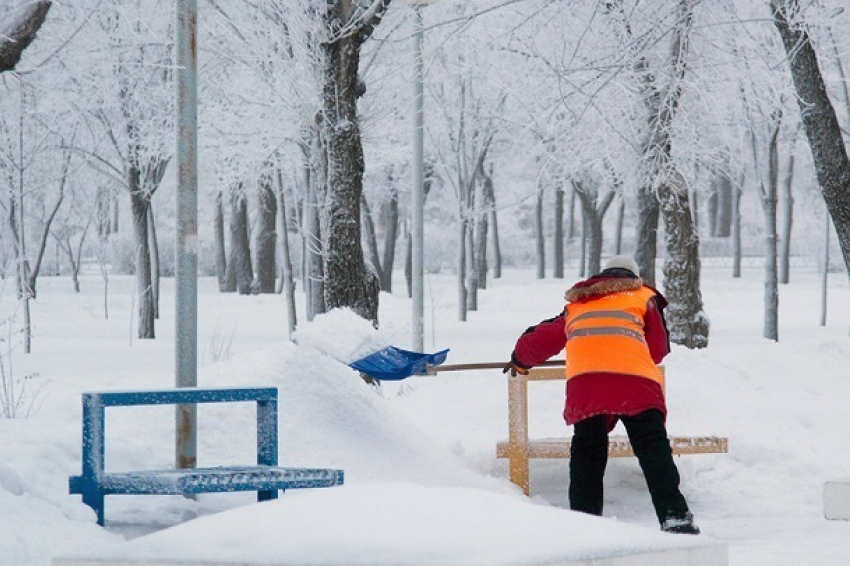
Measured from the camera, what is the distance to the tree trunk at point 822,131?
12055mm

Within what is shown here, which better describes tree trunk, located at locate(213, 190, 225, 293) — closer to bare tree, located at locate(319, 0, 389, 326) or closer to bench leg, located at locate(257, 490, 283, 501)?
bare tree, located at locate(319, 0, 389, 326)

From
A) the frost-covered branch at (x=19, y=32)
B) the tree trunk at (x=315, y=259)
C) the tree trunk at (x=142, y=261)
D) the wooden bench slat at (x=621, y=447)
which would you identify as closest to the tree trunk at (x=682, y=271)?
the tree trunk at (x=315, y=259)

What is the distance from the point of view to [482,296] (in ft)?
130

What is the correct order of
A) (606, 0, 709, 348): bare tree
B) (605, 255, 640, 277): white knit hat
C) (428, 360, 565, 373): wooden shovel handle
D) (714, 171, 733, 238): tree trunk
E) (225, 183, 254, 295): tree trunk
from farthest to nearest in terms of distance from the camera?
1. (714, 171, 733, 238): tree trunk
2. (225, 183, 254, 295): tree trunk
3. (606, 0, 709, 348): bare tree
4. (428, 360, 565, 373): wooden shovel handle
5. (605, 255, 640, 277): white knit hat

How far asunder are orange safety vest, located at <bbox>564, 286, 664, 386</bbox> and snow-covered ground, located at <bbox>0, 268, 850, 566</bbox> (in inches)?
43.3

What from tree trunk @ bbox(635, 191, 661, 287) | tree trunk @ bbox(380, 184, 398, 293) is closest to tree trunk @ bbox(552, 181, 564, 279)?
tree trunk @ bbox(380, 184, 398, 293)

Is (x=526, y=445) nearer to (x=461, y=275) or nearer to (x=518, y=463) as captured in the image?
(x=518, y=463)

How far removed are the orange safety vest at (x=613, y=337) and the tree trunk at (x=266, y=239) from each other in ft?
94.0

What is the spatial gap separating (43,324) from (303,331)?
2121 centimetres

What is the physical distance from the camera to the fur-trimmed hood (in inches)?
281

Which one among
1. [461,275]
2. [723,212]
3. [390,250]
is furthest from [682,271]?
[723,212]

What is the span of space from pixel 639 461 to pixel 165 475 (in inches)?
94.5

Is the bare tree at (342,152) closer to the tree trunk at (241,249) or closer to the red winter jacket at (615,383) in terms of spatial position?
the red winter jacket at (615,383)

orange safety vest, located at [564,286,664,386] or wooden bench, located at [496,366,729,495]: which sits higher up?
orange safety vest, located at [564,286,664,386]
